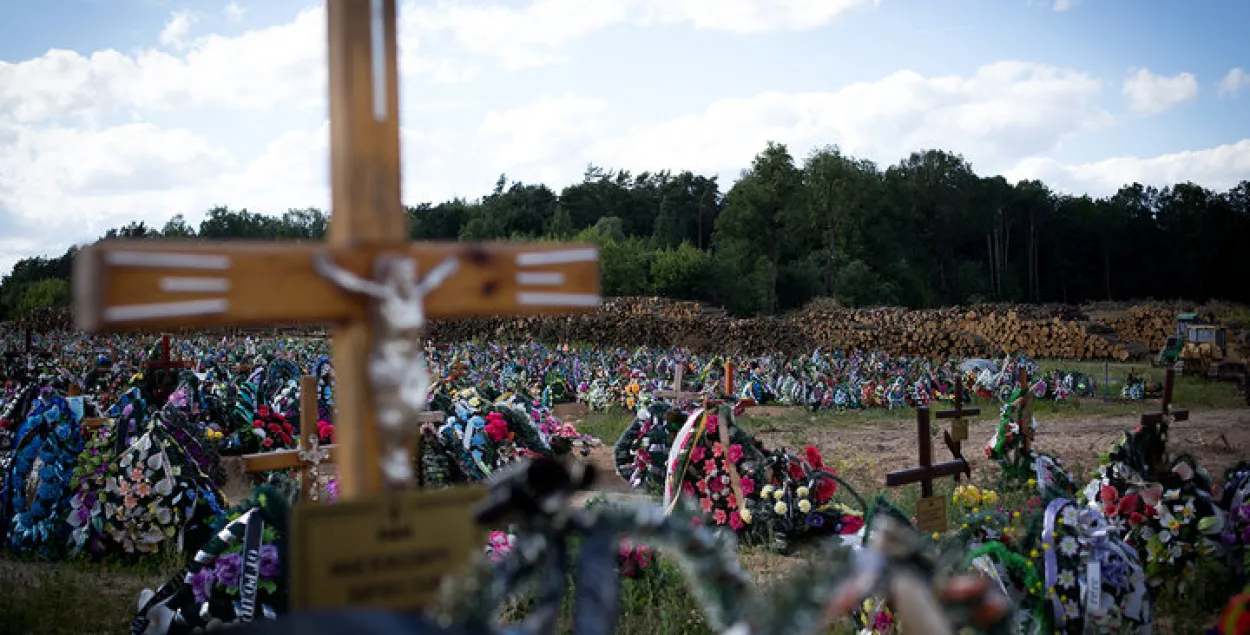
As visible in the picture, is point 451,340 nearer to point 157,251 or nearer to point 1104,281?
point 157,251

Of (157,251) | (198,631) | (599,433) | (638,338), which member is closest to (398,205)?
(157,251)

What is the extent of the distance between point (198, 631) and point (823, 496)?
4.79 meters

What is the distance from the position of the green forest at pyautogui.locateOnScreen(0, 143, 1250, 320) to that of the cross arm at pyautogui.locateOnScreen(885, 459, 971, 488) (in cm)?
3841

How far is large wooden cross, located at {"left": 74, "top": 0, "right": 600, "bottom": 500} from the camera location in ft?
4.62

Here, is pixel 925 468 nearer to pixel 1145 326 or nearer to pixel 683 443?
pixel 683 443

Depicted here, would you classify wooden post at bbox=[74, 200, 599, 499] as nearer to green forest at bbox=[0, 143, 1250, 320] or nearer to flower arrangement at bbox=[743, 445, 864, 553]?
flower arrangement at bbox=[743, 445, 864, 553]

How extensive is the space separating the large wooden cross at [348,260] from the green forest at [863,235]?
42.3 m

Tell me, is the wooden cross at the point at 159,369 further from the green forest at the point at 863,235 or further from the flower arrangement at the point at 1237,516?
the green forest at the point at 863,235

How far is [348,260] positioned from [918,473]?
4.34 meters

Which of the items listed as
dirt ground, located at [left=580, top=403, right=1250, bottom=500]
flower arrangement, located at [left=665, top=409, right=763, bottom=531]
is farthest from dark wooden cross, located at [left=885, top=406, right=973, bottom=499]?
dirt ground, located at [left=580, top=403, right=1250, bottom=500]

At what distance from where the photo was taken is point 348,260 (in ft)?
4.86

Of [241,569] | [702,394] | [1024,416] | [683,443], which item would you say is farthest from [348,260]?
[1024,416]

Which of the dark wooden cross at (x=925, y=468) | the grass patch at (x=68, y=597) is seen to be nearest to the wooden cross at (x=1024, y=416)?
the dark wooden cross at (x=925, y=468)

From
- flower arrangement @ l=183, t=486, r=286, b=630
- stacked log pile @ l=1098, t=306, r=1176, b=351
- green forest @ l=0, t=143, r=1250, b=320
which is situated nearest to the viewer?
flower arrangement @ l=183, t=486, r=286, b=630
